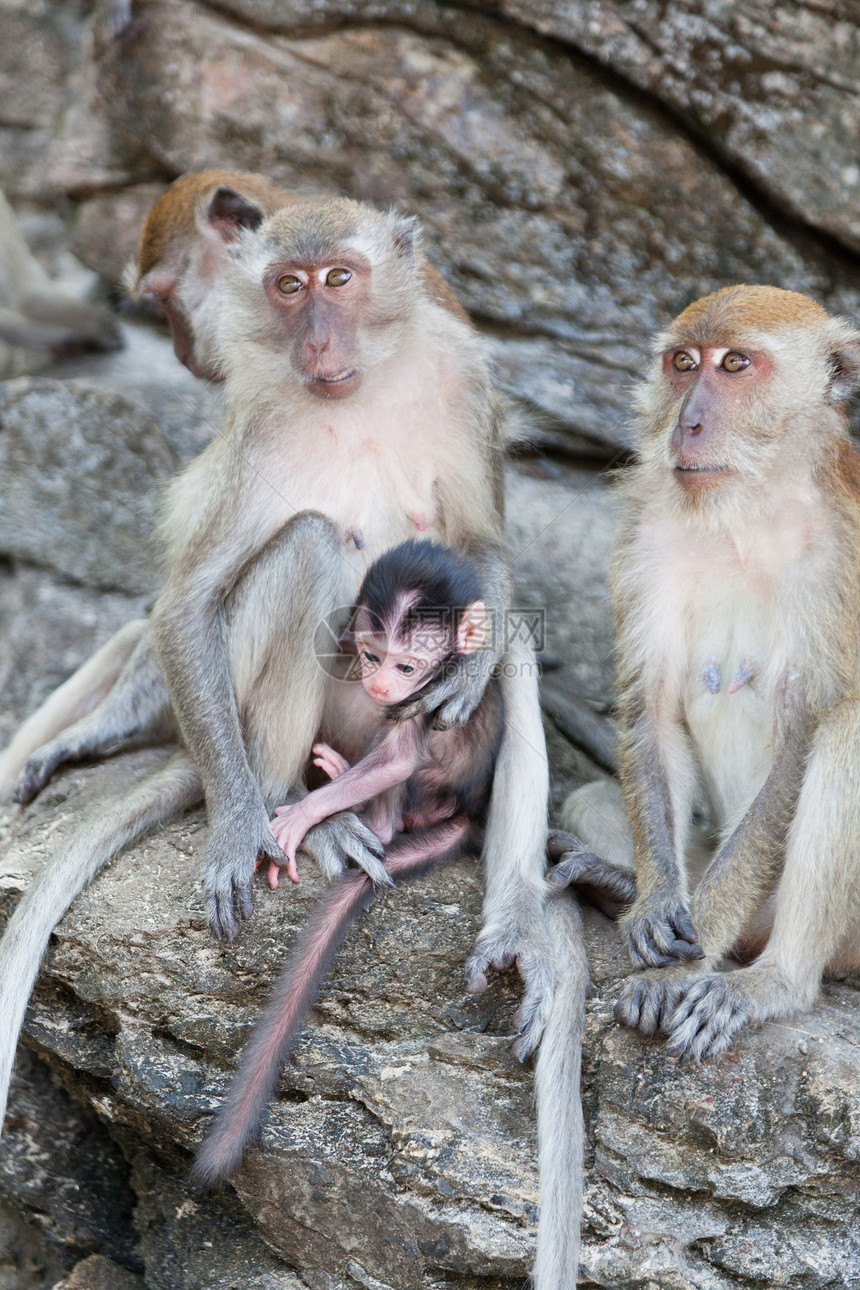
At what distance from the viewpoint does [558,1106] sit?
276 centimetres

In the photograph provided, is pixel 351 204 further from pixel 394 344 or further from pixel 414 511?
pixel 414 511

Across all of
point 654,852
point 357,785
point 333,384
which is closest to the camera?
point 654,852

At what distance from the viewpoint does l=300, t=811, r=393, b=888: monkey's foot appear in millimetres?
3252

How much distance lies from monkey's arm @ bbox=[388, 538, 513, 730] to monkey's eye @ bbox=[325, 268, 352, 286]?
33.9 inches

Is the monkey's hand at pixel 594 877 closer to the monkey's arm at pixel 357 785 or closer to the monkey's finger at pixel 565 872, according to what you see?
the monkey's finger at pixel 565 872

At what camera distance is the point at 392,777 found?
130 inches

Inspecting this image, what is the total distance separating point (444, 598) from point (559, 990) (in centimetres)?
99

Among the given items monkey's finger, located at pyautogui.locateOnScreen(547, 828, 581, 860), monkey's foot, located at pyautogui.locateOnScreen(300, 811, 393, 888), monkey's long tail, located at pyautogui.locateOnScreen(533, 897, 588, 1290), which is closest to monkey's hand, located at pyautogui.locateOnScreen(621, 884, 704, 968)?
monkey's long tail, located at pyautogui.locateOnScreen(533, 897, 588, 1290)

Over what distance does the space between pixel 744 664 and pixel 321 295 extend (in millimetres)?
1482

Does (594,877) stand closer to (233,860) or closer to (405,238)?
(233,860)

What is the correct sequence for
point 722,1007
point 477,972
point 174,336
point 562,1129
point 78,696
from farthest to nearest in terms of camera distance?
point 174,336 → point 78,696 → point 477,972 → point 722,1007 → point 562,1129

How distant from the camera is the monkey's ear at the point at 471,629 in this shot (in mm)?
3309

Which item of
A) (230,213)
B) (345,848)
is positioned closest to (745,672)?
(345,848)

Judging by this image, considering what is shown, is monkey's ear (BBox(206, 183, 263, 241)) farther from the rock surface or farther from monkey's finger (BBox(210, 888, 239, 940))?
monkey's finger (BBox(210, 888, 239, 940))
